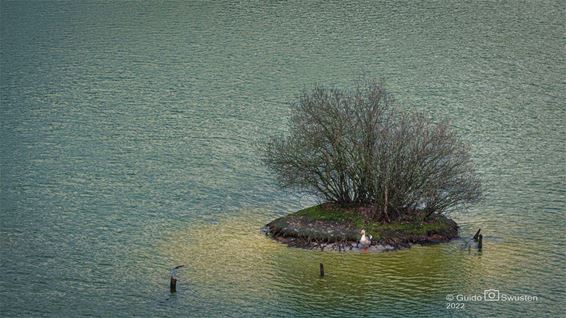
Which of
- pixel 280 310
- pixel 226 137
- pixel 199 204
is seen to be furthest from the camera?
pixel 226 137

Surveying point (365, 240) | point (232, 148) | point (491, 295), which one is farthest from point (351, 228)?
point (232, 148)

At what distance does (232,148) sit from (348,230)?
24.8m

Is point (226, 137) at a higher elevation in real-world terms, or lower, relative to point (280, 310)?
higher

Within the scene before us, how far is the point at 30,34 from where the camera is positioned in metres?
131

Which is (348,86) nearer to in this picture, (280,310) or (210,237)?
(210,237)

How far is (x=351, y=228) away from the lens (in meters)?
68.9

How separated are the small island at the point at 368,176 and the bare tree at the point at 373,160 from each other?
0.07 meters

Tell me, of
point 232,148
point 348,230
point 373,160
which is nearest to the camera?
point 348,230

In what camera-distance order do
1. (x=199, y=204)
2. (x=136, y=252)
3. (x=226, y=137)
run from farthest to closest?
(x=226, y=137), (x=199, y=204), (x=136, y=252)

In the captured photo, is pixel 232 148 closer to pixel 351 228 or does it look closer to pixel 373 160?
pixel 373 160

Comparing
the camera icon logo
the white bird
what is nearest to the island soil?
the white bird

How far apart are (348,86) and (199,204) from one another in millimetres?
33286

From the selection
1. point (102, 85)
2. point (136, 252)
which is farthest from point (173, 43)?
point (136, 252)

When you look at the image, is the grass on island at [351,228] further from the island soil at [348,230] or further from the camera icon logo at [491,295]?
the camera icon logo at [491,295]
